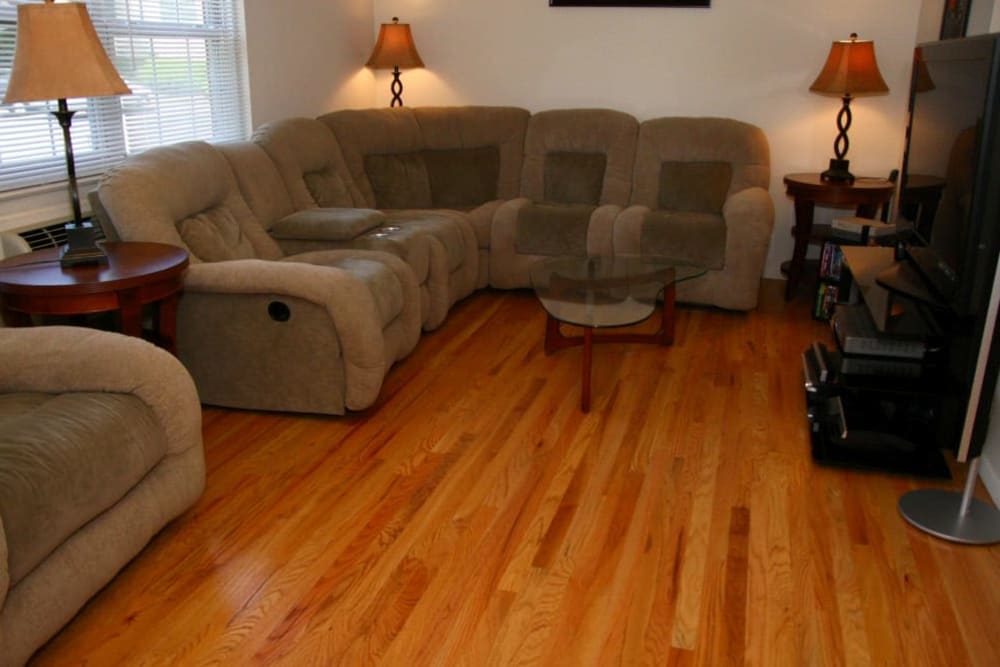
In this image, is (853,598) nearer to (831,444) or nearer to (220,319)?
(831,444)

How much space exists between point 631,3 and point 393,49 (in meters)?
1.42

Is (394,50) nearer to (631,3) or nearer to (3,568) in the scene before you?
(631,3)

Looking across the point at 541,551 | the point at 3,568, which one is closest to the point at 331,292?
the point at 541,551

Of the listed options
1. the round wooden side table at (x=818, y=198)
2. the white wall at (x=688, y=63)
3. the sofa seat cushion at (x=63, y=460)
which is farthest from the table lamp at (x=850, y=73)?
the sofa seat cushion at (x=63, y=460)

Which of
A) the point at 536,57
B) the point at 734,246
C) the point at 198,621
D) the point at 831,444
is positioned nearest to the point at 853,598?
the point at 831,444

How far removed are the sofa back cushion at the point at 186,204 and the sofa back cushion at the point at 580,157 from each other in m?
1.87

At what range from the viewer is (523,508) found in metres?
2.57

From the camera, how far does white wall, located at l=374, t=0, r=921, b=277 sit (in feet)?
15.7

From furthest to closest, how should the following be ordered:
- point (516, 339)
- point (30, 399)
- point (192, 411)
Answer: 1. point (516, 339)
2. point (192, 411)
3. point (30, 399)

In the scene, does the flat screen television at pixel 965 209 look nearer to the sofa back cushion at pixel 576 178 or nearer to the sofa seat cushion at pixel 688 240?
the sofa seat cushion at pixel 688 240

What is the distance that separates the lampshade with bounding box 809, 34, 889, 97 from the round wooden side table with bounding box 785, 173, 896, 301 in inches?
18.4

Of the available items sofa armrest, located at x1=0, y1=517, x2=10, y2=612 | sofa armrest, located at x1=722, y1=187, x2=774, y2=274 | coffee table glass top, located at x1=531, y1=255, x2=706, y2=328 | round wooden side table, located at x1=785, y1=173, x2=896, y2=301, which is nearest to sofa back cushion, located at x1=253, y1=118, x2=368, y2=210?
coffee table glass top, located at x1=531, y1=255, x2=706, y2=328

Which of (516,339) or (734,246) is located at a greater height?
(734,246)

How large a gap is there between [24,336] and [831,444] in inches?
96.4
